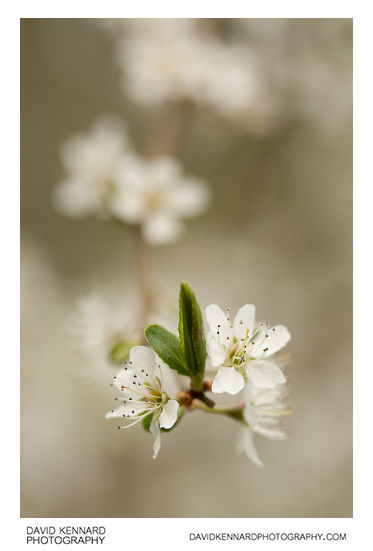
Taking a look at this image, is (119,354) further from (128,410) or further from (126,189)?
(126,189)

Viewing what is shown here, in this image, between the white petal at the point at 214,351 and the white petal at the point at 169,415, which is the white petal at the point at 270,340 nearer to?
the white petal at the point at 214,351

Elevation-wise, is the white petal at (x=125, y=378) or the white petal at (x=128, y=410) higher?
the white petal at (x=125, y=378)

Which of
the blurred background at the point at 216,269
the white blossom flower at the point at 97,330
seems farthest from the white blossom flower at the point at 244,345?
the blurred background at the point at 216,269

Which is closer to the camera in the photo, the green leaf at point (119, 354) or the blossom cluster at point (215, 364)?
the blossom cluster at point (215, 364)

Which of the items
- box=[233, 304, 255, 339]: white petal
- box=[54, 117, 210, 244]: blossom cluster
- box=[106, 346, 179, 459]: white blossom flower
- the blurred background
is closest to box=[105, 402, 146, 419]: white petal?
box=[106, 346, 179, 459]: white blossom flower

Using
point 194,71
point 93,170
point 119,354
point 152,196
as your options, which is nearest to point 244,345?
point 119,354

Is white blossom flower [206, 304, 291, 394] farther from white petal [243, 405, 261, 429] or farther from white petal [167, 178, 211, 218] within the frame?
white petal [167, 178, 211, 218]
